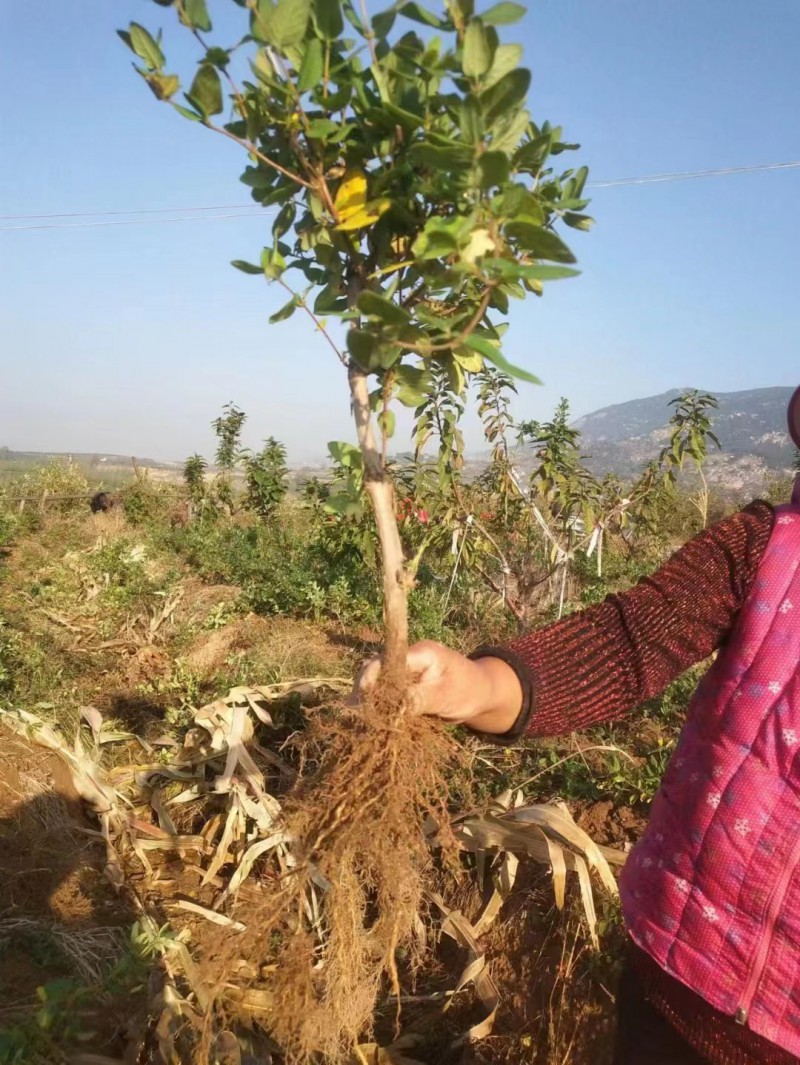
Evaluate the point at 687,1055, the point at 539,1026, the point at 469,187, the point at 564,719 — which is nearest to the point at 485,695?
the point at 564,719

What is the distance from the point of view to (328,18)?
964mm

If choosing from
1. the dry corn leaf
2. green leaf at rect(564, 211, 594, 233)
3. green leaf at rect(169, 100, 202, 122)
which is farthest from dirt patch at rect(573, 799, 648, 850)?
green leaf at rect(169, 100, 202, 122)

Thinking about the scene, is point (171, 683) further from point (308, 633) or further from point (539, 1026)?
point (539, 1026)

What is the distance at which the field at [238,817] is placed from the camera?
7.02ft

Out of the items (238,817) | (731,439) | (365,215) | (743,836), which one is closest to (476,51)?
(365,215)

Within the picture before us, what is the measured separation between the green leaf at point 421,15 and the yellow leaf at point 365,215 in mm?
217

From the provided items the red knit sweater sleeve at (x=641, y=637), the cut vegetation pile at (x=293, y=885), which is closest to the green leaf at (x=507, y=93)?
the red knit sweater sleeve at (x=641, y=637)

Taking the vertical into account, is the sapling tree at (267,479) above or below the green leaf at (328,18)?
below

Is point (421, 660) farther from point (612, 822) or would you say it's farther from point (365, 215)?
point (612, 822)

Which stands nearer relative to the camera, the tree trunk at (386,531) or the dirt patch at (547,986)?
the tree trunk at (386,531)

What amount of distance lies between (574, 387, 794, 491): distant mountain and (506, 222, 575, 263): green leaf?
113ft

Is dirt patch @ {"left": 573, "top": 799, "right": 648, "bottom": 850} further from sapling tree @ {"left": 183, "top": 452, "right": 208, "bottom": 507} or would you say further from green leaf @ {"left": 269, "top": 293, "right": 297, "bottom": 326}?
sapling tree @ {"left": 183, "top": 452, "right": 208, "bottom": 507}

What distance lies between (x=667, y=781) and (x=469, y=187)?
1.06m

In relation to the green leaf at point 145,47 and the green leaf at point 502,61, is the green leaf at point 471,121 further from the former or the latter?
the green leaf at point 145,47
